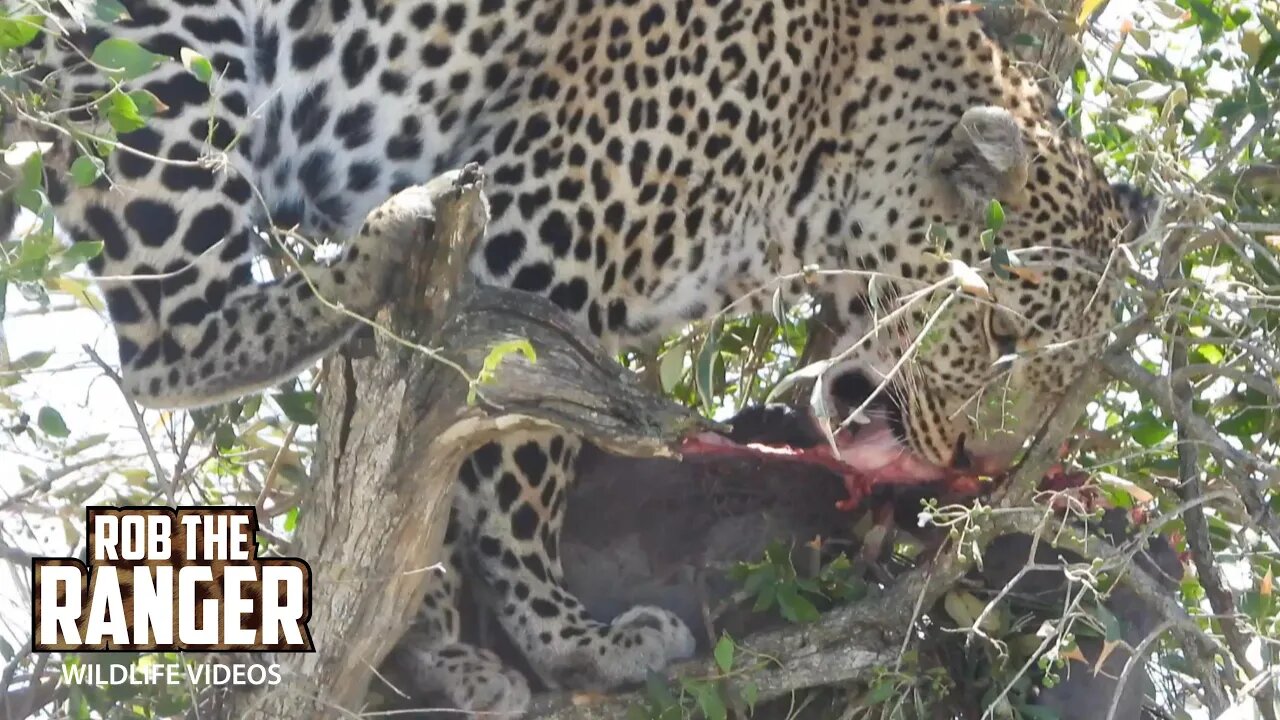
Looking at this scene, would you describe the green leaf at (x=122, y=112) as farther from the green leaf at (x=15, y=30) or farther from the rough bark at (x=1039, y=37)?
the rough bark at (x=1039, y=37)

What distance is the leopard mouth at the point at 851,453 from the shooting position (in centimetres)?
535

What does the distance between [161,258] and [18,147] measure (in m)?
0.84

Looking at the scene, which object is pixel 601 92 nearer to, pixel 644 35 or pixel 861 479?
pixel 644 35

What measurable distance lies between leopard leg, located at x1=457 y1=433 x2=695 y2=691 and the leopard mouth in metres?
0.46

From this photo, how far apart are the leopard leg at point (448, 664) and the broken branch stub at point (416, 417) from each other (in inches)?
15.7

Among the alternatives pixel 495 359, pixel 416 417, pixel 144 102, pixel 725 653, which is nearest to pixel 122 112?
pixel 144 102

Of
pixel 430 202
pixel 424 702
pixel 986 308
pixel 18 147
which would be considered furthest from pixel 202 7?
pixel 986 308

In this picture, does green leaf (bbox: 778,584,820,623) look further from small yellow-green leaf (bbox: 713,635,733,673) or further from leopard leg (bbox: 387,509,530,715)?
Answer: leopard leg (bbox: 387,509,530,715)

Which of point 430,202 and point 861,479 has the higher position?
point 430,202

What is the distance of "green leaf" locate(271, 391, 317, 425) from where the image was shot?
5.04 metres

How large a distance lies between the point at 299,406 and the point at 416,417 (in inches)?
36.9

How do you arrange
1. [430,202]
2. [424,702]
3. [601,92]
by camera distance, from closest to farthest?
1. [430,202]
2. [424,702]
3. [601,92]

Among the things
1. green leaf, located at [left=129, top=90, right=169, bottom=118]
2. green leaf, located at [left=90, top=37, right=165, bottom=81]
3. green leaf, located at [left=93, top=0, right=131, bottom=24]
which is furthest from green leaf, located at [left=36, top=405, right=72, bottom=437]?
green leaf, located at [left=93, top=0, right=131, bottom=24]

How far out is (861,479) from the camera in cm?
543
